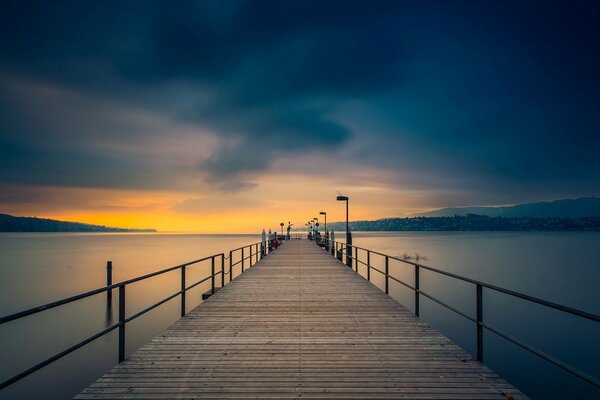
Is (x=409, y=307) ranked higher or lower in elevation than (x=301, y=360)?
lower

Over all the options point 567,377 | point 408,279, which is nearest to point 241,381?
point 567,377

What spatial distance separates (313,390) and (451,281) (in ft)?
104

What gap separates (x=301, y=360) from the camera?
4.57 m

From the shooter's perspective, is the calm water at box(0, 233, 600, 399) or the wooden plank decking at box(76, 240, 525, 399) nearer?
the wooden plank decking at box(76, 240, 525, 399)

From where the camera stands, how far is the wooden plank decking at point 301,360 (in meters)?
3.78

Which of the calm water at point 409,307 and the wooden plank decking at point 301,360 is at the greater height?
the wooden plank decking at point 301,360

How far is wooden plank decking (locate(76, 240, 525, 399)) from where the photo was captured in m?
3.78

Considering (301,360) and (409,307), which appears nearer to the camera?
(301,360)

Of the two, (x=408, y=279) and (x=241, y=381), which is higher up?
(x=241, y=381)

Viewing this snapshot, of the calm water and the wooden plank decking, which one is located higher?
the wooden plank decking

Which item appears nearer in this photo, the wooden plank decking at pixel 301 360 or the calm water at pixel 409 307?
the wooden plank decking at pixel 301 360

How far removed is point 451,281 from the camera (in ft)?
104

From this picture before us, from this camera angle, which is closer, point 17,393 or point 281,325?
point 281,325

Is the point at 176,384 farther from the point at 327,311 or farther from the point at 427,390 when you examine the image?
the point at 327,311
